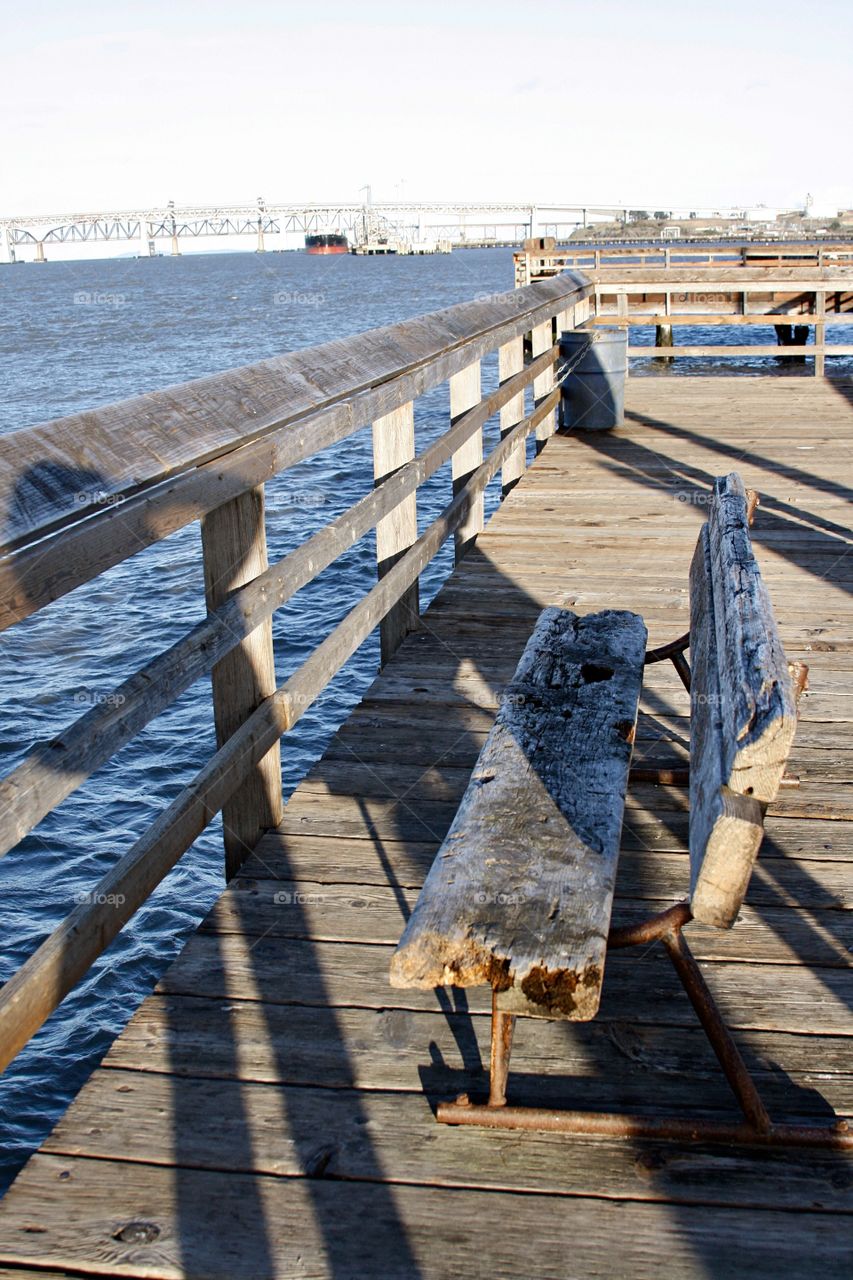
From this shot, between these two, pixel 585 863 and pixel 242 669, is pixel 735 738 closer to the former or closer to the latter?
pixel 585 863

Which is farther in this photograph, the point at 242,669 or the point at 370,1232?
the point at 242,669

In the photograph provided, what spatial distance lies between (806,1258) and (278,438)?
7.36 ft

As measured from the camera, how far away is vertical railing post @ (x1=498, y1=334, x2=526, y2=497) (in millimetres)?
7730

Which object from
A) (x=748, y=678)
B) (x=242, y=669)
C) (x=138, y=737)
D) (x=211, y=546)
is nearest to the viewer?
(x=748, y=678)

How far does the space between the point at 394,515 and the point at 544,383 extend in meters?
4.78

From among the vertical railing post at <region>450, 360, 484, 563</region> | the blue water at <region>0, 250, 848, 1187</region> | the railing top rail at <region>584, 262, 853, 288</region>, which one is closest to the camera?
the vertical railing post at <region>450, 360, 484, 563</region>

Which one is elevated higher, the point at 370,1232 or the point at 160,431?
the point at 160,431

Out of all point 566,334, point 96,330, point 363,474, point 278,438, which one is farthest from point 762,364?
point 96,330

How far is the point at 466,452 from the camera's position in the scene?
21.3 feet

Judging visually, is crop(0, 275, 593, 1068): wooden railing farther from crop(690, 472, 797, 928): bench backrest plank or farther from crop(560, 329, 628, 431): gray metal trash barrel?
crop(560, 329, 628, 431): gray metal trash barrel

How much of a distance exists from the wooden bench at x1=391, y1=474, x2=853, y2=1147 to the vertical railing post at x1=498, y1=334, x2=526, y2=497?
4806 mm


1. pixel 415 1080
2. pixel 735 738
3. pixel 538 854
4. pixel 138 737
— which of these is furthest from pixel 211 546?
Answer: pixel 138 737

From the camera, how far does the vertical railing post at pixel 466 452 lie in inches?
241

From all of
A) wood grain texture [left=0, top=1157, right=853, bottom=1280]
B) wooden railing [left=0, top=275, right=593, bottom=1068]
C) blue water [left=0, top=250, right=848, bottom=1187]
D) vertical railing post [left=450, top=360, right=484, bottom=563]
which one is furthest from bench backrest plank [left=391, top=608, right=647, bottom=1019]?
vertical railing post [left=450, top=360, right=484, bottom=563]
